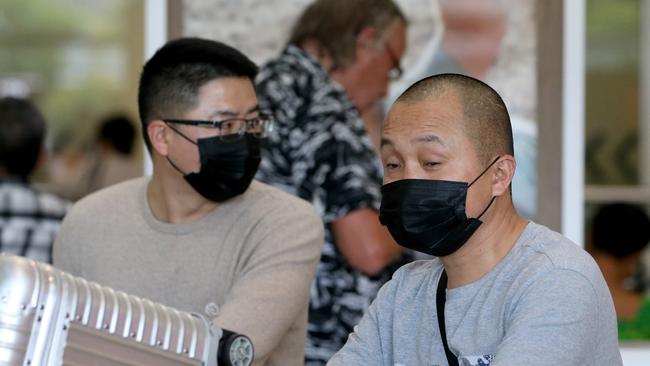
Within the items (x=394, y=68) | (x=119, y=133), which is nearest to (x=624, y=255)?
(x=394, y=68)

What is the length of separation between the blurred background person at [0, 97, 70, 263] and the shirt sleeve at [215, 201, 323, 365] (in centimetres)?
149

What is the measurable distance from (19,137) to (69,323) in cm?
284

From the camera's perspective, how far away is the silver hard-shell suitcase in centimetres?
168

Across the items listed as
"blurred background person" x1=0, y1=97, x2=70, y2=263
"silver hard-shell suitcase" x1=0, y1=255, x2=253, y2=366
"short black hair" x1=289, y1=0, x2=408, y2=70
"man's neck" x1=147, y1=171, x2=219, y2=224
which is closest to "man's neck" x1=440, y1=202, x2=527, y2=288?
"silver hard-shell suitcase" x1=0, y1=255, x2=253, y2=366

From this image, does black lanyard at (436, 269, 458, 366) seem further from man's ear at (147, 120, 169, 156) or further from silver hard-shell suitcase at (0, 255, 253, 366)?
man's ear at (147, 120, 169, 156)

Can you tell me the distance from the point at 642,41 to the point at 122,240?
3348mm

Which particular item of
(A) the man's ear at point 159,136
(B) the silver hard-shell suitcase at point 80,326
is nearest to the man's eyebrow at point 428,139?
(B) the silver hard-shell suitcase at point 80,326

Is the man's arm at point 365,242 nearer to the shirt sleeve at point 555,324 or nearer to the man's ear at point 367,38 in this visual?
the man's ear at point 367,38

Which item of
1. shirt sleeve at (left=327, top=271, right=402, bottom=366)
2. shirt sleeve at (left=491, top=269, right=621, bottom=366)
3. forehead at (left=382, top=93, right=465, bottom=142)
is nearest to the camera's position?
shirt sleeve at (left=491, top=269, right=621, bottom=366)

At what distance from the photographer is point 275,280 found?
2.92 meters

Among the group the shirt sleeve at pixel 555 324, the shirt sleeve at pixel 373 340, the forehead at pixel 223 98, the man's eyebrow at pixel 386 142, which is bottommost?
the shirt sleeve at pixel 373 340

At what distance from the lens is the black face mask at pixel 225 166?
3.07 metres

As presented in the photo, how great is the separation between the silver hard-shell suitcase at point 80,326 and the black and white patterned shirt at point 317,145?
221 cm

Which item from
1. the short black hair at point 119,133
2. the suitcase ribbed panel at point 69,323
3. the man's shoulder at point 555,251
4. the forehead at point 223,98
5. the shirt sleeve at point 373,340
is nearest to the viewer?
the suitcase ribbed panel at point 69,323
